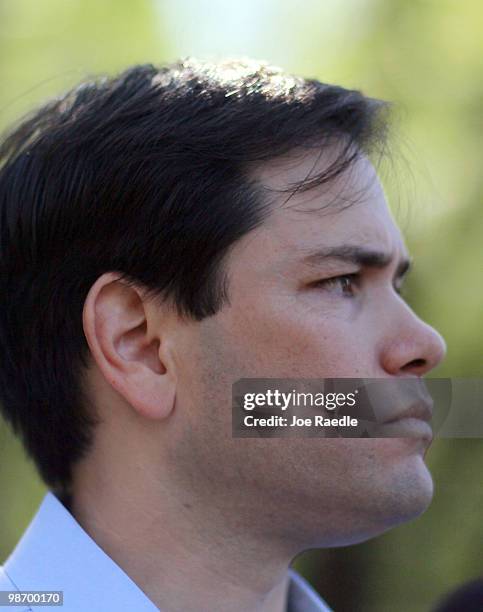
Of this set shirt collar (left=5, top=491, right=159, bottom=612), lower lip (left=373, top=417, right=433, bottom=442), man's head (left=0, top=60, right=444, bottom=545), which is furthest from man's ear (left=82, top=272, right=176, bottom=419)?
lower lip (left=373, top=417, right=433, bottom=442)

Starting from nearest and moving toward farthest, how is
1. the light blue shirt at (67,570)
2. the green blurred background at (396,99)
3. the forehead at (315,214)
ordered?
the light blue shirt at (67,570) < the forehead at (315,214) < the green blurred background at (396,99)

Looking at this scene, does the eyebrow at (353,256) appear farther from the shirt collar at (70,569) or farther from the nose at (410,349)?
the shirt collar at (70,569)

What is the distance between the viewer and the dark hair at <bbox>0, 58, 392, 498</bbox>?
207 cm

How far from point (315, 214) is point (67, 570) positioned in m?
0.82

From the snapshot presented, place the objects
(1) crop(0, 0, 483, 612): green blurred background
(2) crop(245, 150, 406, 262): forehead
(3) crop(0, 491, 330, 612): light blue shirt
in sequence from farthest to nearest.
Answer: (1) crop(0, 0, 483, 612): green blurred background
(2) crop(245, 150, 406, 262): forehead
(3) crop(0, 491, 330, 612): light blue shirt

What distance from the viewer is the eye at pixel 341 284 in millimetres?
2027

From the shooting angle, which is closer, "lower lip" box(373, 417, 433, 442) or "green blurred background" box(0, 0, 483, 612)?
"lower lip" box(373, 417, 433, 442)

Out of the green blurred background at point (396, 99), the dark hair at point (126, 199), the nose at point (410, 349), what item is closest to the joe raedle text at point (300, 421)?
the nose at point (410, 349)

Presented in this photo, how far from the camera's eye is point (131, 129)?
7.00ft

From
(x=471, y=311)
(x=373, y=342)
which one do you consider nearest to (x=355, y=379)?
(x=373, y=342)

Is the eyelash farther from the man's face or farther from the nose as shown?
the nose

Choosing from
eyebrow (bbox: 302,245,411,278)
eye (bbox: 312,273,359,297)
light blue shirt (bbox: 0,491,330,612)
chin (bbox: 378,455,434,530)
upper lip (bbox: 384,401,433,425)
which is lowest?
light blue shirt (bbox: 0,491,330,612)

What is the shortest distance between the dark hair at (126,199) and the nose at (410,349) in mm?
322

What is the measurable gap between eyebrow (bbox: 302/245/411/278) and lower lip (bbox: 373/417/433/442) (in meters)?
0.31
